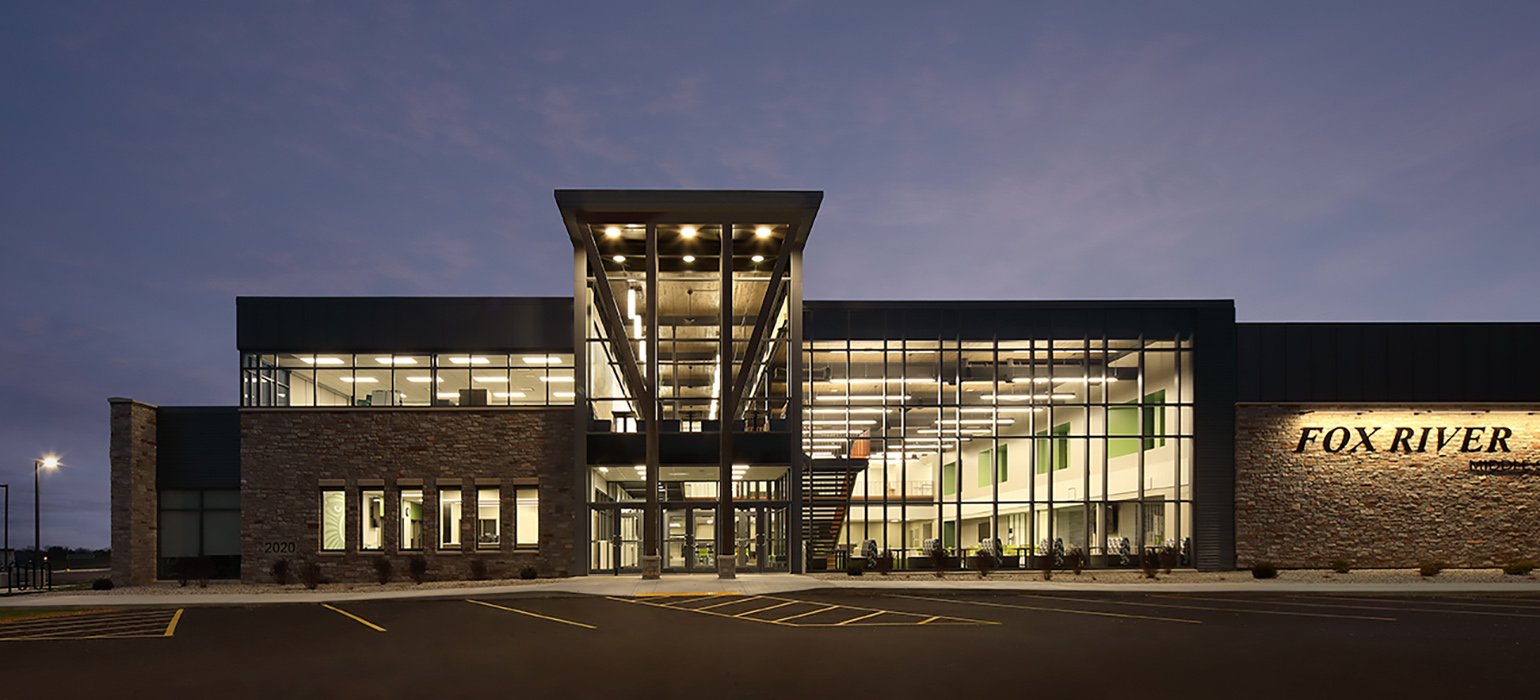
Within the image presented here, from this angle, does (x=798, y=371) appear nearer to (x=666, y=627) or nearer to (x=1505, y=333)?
(x=666, y=627)

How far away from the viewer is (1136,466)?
31719 millimetres

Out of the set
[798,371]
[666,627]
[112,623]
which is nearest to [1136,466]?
[798,371]

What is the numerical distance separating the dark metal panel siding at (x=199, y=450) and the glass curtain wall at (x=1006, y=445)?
17.8m

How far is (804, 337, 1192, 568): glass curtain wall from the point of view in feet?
102

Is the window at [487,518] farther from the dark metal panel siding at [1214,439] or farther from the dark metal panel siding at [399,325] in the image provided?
the dark metal panel siding at [1214,439]

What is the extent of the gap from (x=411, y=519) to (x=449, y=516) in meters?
1.12

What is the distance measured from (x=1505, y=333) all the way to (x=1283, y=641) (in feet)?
72.1

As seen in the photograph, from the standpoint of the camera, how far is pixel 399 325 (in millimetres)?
31250

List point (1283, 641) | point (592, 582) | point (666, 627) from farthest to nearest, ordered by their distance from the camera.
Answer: point (592, 582)
point (666, 627)
point (1283, 641)

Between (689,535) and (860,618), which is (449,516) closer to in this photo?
(689,535)

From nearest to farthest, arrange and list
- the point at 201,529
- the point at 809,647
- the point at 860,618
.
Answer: the point at 809,647
the point at 860,618
the point at 201,529

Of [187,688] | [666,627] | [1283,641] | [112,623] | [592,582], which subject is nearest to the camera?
[187,688]

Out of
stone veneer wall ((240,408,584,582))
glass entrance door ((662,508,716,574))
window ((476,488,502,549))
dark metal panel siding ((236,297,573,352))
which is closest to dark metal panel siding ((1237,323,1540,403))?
glass entrance door ((662,508,716,574))

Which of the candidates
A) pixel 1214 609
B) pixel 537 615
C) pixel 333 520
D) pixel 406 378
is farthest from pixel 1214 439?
pixel 333 520
